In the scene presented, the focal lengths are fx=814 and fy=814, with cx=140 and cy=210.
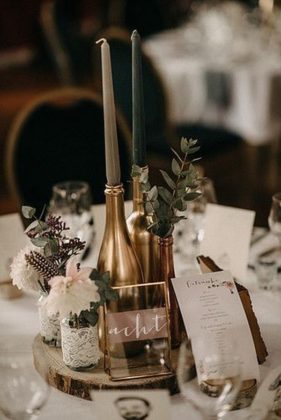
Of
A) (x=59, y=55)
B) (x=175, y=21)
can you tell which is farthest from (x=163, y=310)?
(x=175, y=21)

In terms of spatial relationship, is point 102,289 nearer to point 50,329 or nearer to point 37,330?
point 50,329

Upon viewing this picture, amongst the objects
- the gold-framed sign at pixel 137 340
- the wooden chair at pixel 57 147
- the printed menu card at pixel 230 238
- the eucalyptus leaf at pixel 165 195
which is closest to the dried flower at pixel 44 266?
the gold-framed sign at pixel 137 340

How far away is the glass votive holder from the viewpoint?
1880mm

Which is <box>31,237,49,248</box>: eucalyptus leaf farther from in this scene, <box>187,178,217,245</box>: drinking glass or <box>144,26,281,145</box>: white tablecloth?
<box>144,26,281,145</box>: white tablecloth

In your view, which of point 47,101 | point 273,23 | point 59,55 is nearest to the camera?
point 47,101

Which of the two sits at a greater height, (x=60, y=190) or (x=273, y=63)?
(x=60, y=190)

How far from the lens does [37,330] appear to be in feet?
5.61

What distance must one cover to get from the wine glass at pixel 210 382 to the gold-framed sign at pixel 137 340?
63mm

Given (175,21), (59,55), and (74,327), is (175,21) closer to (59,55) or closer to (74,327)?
(59,55)

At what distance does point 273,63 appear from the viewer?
4.14 metres

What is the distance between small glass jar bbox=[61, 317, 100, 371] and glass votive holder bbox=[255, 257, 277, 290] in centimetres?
58

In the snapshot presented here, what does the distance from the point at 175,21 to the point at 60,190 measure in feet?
16.5

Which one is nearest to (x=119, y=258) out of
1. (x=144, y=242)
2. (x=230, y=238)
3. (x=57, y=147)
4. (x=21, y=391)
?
(x=144, y=242)

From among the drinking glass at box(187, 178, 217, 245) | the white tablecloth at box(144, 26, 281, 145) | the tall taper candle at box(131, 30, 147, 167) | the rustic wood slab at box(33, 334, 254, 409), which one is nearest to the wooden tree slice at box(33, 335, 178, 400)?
the rustic wood slab at box(33, 334, 254, 409)
